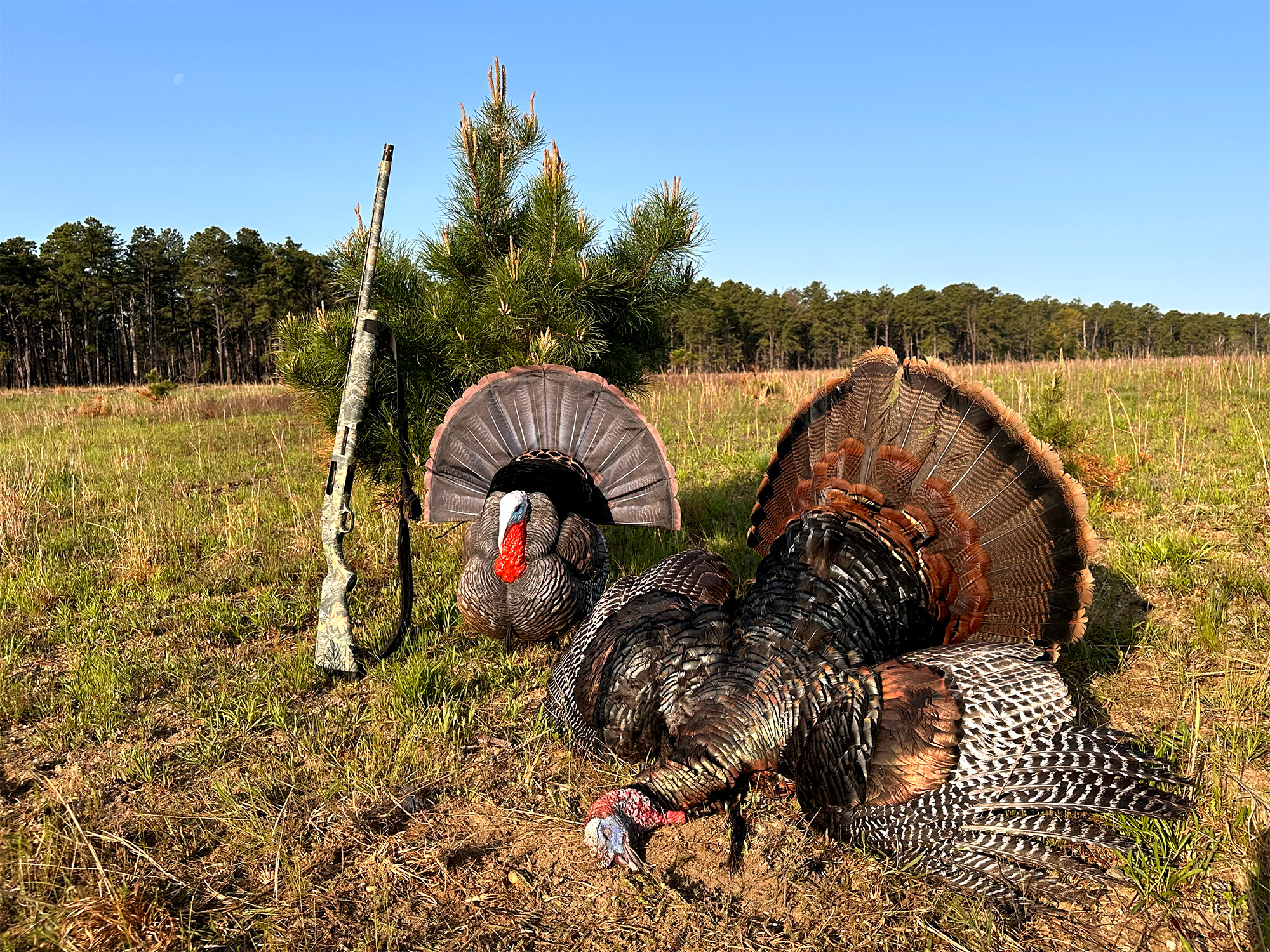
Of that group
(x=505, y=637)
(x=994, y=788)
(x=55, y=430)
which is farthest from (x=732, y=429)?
(x=55, y=430)

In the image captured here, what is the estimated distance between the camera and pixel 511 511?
4.38 m

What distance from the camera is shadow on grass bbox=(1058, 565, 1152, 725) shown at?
348 cm

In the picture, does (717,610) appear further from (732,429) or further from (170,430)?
(170,430)

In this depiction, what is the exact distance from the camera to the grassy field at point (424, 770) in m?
2.27

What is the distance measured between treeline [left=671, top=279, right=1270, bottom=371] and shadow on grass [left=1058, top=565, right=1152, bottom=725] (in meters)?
50.4

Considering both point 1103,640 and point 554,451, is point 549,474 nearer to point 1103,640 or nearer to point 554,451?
point 554,451

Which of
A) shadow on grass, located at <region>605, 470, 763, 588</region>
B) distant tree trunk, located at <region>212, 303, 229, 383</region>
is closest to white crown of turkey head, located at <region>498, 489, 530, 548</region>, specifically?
shadow on grass, located at <region>605, 470, 763, 588</region>

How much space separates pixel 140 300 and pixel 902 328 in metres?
74.9

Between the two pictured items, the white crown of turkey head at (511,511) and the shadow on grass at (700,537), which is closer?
the white crown of turkey head at (511,511)

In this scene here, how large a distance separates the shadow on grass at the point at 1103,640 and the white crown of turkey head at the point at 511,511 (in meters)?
3.07

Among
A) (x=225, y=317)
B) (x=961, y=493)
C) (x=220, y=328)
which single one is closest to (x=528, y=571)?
(x=961, y=493)

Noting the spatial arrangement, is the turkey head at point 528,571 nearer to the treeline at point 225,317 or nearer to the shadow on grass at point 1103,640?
the shadow on grass at point 1103,640

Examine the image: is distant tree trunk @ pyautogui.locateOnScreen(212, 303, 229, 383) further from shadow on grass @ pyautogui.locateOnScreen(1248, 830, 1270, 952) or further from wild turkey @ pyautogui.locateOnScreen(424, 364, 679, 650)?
shadow on grass @ pyautogui.locateOnScreen(1248, 830, 1270, 952)

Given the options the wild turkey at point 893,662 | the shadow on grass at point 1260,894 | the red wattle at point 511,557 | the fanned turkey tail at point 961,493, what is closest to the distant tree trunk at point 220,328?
the red wattle at point 511,557
